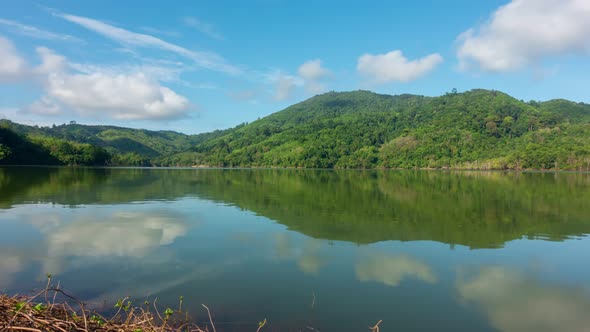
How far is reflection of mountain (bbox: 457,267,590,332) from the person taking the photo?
8.46 m

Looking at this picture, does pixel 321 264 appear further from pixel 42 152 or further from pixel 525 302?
pixel 42 152

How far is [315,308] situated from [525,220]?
19240 mm

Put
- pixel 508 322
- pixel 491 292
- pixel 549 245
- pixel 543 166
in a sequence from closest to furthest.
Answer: pixel 508 322
pixel 491 292
pixel 549 245
pixel 543 166

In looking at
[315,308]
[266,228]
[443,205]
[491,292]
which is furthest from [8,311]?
[443,205]

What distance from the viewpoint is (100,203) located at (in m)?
27.2

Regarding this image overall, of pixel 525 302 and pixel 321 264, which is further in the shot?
pixel 321 264

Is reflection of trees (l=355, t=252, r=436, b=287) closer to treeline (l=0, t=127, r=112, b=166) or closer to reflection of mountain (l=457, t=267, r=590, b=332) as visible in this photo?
reflection of mountain (l=457, t=267, r=590, b=332)


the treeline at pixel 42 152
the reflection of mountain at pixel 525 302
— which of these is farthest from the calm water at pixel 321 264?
the treeline at pixel 42 152

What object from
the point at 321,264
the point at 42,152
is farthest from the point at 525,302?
the point at 42,152

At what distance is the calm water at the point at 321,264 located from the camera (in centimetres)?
880

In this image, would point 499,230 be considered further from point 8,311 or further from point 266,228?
point 8,311

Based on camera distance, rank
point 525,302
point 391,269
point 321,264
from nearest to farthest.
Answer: point 525,302 < point 391,269 < point 321,264

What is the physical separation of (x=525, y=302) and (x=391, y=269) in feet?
12.5

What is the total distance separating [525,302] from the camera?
9648 millimetres
